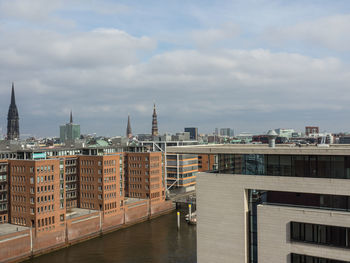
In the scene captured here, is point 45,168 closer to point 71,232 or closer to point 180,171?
point 71,232

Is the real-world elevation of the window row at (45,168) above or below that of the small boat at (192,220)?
above

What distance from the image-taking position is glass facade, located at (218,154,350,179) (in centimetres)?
2836

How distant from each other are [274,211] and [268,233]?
1891 mm

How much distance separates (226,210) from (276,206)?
14.3ft

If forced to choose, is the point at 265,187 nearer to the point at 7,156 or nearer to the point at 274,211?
the point at 274,211

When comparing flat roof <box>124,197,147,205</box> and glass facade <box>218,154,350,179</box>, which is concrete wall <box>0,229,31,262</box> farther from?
glass facade <box>218,154,350,179</box>

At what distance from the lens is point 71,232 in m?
82.4

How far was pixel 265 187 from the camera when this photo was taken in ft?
98.1

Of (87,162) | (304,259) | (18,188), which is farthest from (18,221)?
(304,259)

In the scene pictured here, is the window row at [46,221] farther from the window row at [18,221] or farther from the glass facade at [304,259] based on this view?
the glass facade at [304,259]

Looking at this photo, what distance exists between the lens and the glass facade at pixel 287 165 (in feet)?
93.0

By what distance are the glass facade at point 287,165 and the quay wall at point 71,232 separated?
54885mm

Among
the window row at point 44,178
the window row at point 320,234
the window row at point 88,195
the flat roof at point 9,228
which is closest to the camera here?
the window row at point 320,234

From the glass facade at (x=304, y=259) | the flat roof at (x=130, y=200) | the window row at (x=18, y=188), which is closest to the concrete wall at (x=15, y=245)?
the window row at (x=18, y=188)
